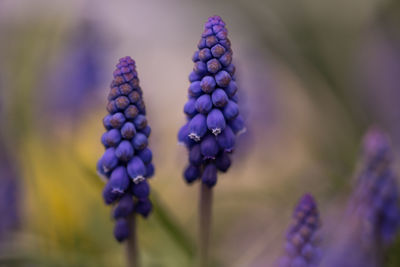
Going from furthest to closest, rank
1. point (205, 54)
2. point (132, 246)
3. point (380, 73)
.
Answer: point (380, 73) < point (132, 246) < point (205, 54)

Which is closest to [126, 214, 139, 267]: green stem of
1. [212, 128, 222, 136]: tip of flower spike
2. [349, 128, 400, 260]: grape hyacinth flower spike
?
[212, 128, 222, 136]: tip of flower spike

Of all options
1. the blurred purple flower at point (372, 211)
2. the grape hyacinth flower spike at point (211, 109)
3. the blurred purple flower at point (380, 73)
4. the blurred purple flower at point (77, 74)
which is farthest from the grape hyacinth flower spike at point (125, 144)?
the blurred purple flower at point (380, 73)

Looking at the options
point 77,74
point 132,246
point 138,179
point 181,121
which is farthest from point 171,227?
point 181,121

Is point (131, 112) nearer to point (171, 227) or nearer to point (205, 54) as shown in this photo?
point (205, 54)

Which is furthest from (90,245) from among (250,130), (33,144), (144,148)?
(144,148)

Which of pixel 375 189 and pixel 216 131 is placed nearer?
pixel 216 131

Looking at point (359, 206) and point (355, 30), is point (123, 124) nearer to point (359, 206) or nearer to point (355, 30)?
point (359, 206)
